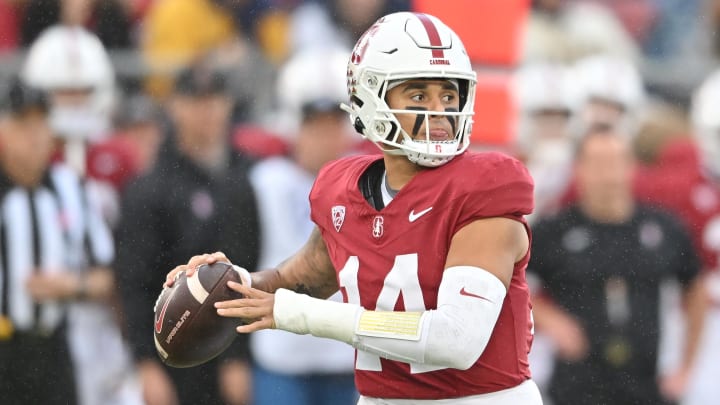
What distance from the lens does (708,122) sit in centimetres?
610

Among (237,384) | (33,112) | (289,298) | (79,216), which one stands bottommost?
(237,384)

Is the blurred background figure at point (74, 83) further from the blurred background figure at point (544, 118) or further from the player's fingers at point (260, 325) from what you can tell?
the player's fingers at point (260, 325)

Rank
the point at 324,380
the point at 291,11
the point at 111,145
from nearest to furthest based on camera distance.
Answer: the point at 324,380
the point at 111,145
the point at 291,11

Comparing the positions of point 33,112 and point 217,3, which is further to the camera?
point 217,3

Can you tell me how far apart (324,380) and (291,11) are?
73.3 inches

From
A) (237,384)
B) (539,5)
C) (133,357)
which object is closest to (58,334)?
(133,357)

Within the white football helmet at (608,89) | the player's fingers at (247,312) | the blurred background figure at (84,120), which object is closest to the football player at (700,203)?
the white football helmet at (608,89)

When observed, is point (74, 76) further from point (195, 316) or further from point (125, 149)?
point (195, 316)

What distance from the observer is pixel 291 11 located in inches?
247

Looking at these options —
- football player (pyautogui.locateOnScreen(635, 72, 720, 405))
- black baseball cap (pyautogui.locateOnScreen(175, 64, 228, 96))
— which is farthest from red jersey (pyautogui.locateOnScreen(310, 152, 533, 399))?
football player (pyautogui.locateOnScreen(635, 72, 720, 405))

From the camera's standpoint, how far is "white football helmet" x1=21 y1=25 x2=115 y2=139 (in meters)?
5.83

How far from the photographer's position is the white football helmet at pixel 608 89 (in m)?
6.03

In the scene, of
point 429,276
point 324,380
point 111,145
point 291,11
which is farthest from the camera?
point 291,11

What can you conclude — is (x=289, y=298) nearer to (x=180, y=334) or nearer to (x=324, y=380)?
(x=180, y=334)
